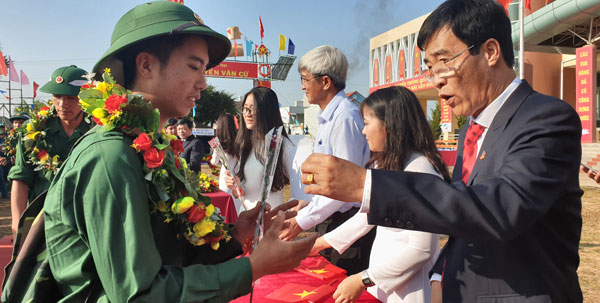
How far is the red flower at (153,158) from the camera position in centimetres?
122

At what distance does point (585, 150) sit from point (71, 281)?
17.8m

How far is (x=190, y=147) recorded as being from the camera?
7.18 m

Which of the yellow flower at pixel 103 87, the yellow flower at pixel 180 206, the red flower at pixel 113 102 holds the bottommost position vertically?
the yellow flower at pixel 180 206

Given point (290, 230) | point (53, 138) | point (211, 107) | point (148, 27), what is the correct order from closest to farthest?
point (148, 27), point (290, 230), point (53, 138), point (211, 107)

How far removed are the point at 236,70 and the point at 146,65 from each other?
31098mm

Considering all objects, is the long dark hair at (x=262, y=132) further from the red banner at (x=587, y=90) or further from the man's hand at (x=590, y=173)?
the red banner at (x=587, y=90)

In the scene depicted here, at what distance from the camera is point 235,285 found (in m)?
1.22

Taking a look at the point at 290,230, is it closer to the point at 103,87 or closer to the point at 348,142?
the point at 348,142

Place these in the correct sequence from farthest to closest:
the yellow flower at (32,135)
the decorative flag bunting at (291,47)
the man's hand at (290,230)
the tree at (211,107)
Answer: the tree at (211,107), the decorative flag bunting at (291,47), the yellow flower at (32,135), the man's hand at (290,230)

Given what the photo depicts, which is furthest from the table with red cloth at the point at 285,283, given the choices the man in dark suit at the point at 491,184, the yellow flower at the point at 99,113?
the yellow flower at the point at 99,113

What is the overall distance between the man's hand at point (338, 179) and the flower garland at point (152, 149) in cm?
45

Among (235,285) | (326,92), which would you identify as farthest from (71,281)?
(326,92)

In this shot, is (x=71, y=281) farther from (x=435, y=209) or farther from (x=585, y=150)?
(x=585, y=150)

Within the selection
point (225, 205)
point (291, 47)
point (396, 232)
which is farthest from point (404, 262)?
point (291, 47)
